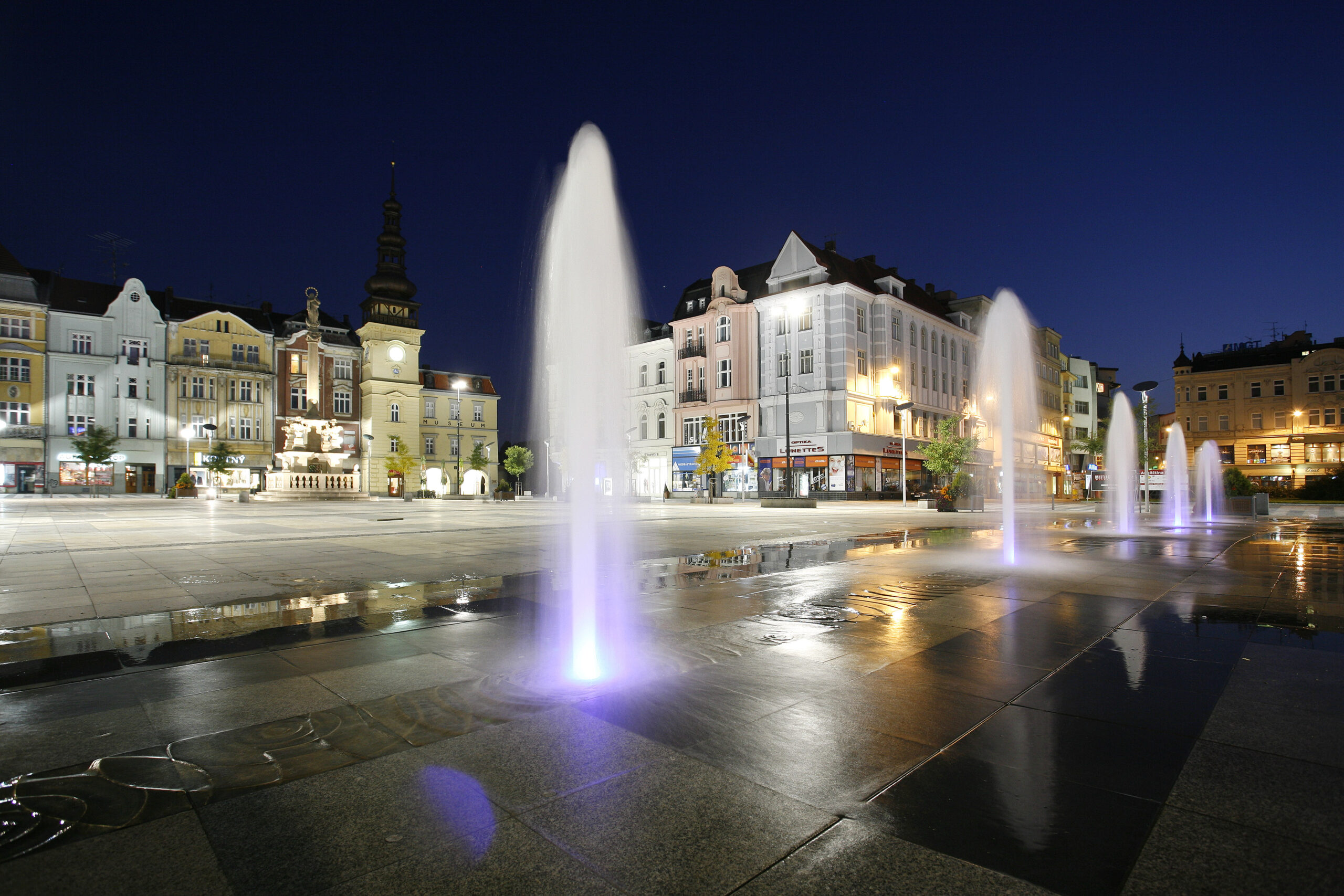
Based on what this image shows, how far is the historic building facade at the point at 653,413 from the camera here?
6078 centimetres

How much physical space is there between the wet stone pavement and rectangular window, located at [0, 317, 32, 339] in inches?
2873

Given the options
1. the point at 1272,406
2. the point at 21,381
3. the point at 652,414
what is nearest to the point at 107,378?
the point at 21,381

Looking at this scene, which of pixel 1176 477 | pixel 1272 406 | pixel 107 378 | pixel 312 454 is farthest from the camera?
pixel 1272 406

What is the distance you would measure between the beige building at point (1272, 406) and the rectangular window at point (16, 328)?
113157 millimetres

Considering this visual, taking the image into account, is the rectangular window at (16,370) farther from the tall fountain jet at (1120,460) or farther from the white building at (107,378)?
the tall fountain jet at (1120,460)

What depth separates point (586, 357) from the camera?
6758 millimetres

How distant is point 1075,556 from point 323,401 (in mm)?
49160

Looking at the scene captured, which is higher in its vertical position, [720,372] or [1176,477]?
[720,372]

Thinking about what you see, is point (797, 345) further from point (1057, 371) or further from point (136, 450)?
point (136, 450)

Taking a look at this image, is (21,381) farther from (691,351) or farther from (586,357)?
(586,357)

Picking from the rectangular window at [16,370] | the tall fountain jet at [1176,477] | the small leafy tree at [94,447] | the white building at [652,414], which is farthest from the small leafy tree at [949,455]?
the rectangular window at [16,370]

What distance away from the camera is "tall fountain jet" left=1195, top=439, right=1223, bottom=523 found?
28.6m

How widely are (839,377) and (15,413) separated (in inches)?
2701

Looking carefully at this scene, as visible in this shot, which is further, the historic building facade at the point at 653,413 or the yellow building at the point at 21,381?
the historic building facade at the point at 653,413
